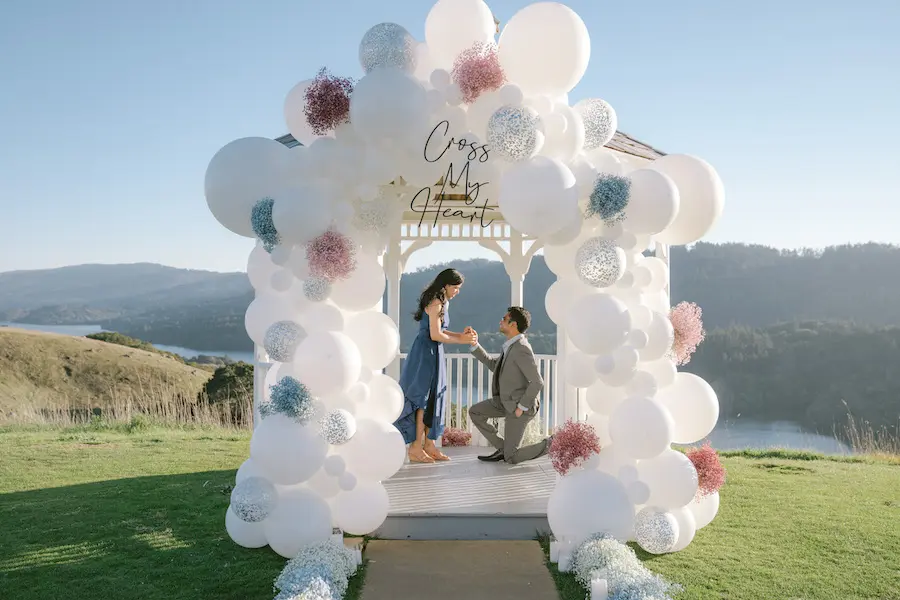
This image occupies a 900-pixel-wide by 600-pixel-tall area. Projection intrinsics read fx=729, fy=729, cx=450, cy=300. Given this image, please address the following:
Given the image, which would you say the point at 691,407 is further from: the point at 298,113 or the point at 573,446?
the point at 298,113

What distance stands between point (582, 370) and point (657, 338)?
0.47 m

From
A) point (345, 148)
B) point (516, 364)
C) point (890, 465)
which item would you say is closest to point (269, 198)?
point (345, 148)

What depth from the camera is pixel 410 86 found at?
150 inches

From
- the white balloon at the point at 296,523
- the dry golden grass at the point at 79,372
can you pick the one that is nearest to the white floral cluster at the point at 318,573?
the white balloon at the point at 296,523

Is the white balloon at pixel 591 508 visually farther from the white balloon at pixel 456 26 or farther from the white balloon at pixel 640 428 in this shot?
the white balloon at pixel 456 26

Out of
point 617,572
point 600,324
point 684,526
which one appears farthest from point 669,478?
point 600,324

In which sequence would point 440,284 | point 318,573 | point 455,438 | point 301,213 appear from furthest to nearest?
point 455,438 → point 440,284 → point 301,213 → point 318,573

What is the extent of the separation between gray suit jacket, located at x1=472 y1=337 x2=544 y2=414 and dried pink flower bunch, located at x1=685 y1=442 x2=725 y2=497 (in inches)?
69.1

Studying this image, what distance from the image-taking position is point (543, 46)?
3.86 m

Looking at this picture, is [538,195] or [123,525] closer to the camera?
[538,195]

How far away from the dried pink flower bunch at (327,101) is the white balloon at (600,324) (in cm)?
169

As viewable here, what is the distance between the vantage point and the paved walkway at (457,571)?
379 cm

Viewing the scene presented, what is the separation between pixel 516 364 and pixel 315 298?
8.01 ft

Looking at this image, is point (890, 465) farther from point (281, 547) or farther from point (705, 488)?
point (281, 547)
